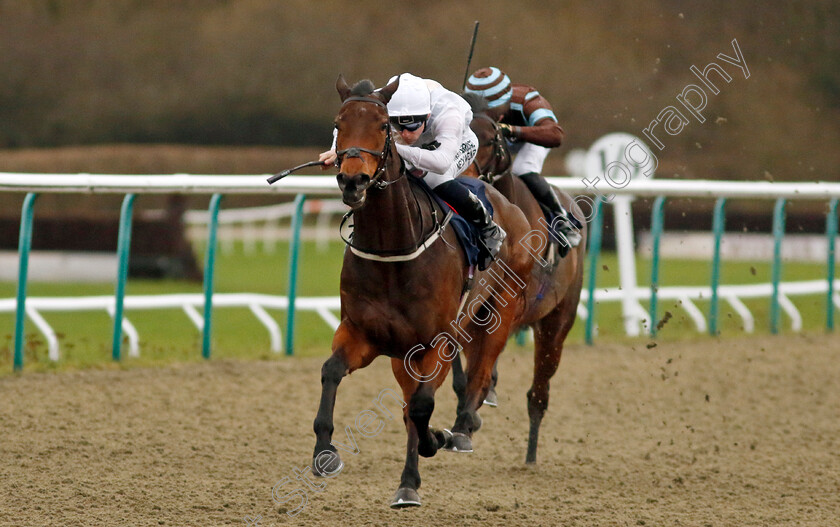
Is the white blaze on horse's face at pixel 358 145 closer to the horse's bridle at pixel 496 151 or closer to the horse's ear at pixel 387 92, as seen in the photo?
the horse's ear at pixel 387 92

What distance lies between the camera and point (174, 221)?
46.2 ft

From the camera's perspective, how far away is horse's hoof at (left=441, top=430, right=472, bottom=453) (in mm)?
4746

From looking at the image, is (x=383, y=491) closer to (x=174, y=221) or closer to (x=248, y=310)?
(x=248, y=310)

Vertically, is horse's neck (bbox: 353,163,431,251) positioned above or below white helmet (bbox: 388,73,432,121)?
below

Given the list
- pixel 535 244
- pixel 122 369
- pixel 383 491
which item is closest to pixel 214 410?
pixel 122 369

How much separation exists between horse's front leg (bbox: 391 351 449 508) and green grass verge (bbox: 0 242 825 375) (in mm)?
3237

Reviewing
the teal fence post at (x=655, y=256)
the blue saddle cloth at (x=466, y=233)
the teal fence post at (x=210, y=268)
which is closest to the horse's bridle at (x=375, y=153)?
the blue saddle cloth at (x=466, y=233)

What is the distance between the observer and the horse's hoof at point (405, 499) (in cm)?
430

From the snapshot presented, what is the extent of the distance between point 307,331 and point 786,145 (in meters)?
11.1

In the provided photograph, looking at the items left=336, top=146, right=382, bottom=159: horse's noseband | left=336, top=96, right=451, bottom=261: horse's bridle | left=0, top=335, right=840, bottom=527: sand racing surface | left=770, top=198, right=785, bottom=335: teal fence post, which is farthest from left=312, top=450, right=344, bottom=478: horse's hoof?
left=770, top=198, right=785, bottom=335: teal fence post

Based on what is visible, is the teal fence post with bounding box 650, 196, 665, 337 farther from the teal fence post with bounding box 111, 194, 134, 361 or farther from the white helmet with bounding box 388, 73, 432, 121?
the white helmet with bounding box 388, 73, 432, 121

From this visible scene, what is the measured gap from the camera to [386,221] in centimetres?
425

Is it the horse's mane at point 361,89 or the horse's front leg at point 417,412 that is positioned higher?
the horse's mane at point 361,89

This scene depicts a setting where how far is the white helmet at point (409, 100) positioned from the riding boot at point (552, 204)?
1375 millimetres
